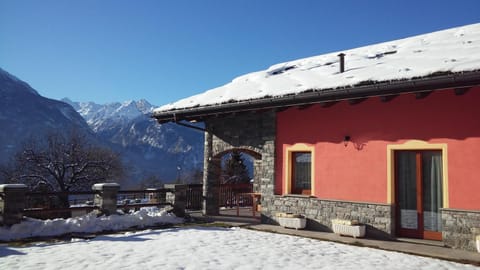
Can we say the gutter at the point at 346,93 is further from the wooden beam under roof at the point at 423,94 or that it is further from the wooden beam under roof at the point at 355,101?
the wooden beam under roof at the point at 355,101

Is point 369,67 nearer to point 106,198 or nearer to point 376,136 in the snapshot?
point 376,136

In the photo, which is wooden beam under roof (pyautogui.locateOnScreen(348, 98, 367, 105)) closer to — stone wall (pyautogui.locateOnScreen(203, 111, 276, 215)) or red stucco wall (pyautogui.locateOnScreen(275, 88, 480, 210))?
red stucco wall (pyautogui.locateOnScreen(275, 88, 480, 210))

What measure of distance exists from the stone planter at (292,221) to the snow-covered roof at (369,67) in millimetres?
3118

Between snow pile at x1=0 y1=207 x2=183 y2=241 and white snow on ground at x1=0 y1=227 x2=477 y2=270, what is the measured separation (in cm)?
99

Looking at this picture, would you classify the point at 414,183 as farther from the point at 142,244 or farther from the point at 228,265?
the point at 142,244

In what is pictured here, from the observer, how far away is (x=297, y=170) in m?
11.4

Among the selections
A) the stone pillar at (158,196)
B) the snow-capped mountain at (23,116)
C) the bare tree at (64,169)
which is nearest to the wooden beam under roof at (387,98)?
the stone pillar at (158,196)

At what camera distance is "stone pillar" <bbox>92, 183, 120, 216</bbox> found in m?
11.0

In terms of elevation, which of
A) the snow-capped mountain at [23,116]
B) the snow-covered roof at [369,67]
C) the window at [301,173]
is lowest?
the window at [301,173]

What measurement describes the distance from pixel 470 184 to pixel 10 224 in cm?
966

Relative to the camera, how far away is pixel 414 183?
360 inches

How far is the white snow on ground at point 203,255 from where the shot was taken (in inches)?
266

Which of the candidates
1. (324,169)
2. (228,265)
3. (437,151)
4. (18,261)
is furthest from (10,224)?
(437,151)

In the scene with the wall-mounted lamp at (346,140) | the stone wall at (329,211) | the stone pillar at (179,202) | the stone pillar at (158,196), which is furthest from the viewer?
the stone pillar at (158,196)
